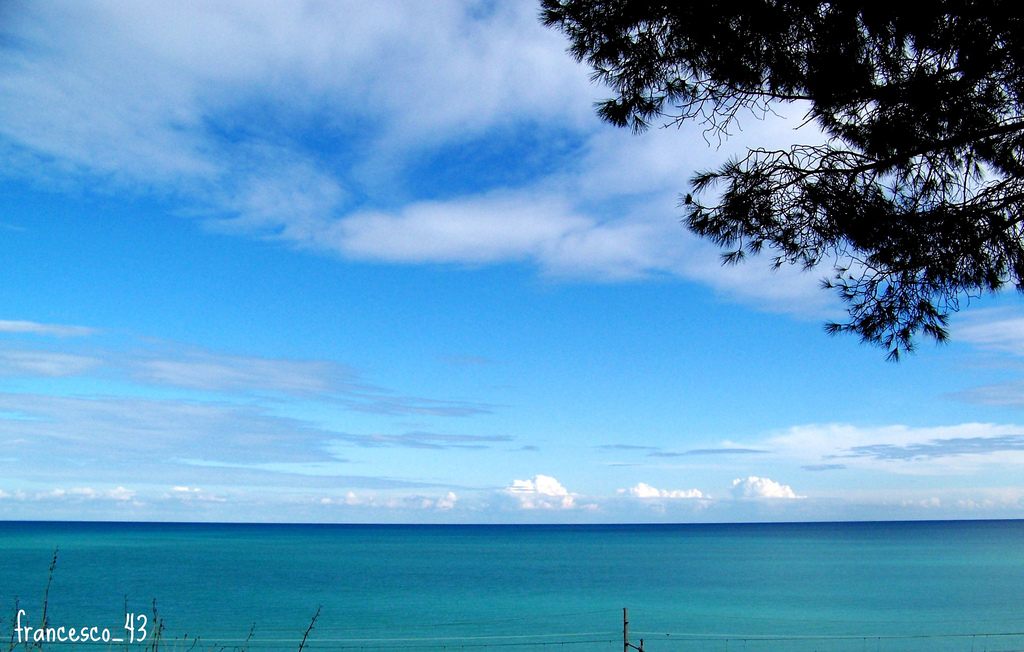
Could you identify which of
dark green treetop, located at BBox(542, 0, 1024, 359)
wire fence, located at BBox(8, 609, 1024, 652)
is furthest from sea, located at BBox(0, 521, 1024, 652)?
dark green treetop, located at BBox(542, 0, 1024, 359)

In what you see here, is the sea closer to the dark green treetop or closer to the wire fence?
the wire fence

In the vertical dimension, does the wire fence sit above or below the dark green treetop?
below

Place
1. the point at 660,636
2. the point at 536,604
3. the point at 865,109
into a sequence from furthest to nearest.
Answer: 1. the point at 536,604
2. the point at 660,636
3. the point at 865,109

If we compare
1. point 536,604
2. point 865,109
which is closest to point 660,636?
point 536,604

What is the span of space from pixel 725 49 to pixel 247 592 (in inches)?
1782

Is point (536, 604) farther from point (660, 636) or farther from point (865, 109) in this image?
point (865, 109)

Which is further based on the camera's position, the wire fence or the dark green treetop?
the wire fence

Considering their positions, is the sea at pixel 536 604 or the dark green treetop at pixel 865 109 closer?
the dark green treetop at pixel 865 109

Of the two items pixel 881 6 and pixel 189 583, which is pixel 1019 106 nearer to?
pixel 881 6

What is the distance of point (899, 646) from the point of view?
27281 mm

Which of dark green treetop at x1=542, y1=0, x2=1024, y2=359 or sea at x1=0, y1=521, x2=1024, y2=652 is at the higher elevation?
dark green treetop at x1=542, y1=0, x2=1024, y2=359

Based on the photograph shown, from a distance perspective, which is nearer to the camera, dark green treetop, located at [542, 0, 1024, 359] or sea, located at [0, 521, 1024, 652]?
dark green treetop, located at [542, 0, 1024, 359]

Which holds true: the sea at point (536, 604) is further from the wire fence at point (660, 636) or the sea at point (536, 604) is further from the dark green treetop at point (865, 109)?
the dark green treetop at point (865, 109)

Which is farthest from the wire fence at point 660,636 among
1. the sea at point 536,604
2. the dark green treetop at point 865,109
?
the dark green treetop at point 865,109
